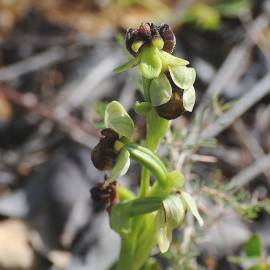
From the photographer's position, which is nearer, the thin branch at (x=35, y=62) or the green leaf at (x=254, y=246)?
the green leaf at (x=254, y=246)

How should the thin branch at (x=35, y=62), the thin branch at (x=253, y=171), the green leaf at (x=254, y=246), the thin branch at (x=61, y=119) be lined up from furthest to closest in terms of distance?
1. the thin branch at (x=35, y=62)
2. the thin branch at (x=61, y=119)
3. the thin branch at (x=253, y=171)
4. the green leaf at (x=254, y=246)

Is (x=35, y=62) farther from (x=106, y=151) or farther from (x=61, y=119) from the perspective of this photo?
(x=106, y=151)

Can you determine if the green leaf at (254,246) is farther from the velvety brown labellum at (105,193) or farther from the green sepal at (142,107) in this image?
the green sepal at (142,107)

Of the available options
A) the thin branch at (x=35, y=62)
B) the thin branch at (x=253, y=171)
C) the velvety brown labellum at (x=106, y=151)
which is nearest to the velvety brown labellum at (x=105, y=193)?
the velvety brown labellum at (x=106, y=151)

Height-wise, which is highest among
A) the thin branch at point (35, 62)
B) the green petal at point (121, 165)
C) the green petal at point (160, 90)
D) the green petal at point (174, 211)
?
the thin branch at point (35, 62)

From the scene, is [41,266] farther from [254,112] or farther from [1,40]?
[1,40]

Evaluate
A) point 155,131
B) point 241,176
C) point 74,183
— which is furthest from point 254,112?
point 155,131

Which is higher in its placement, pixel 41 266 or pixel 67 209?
pixel 67 209
